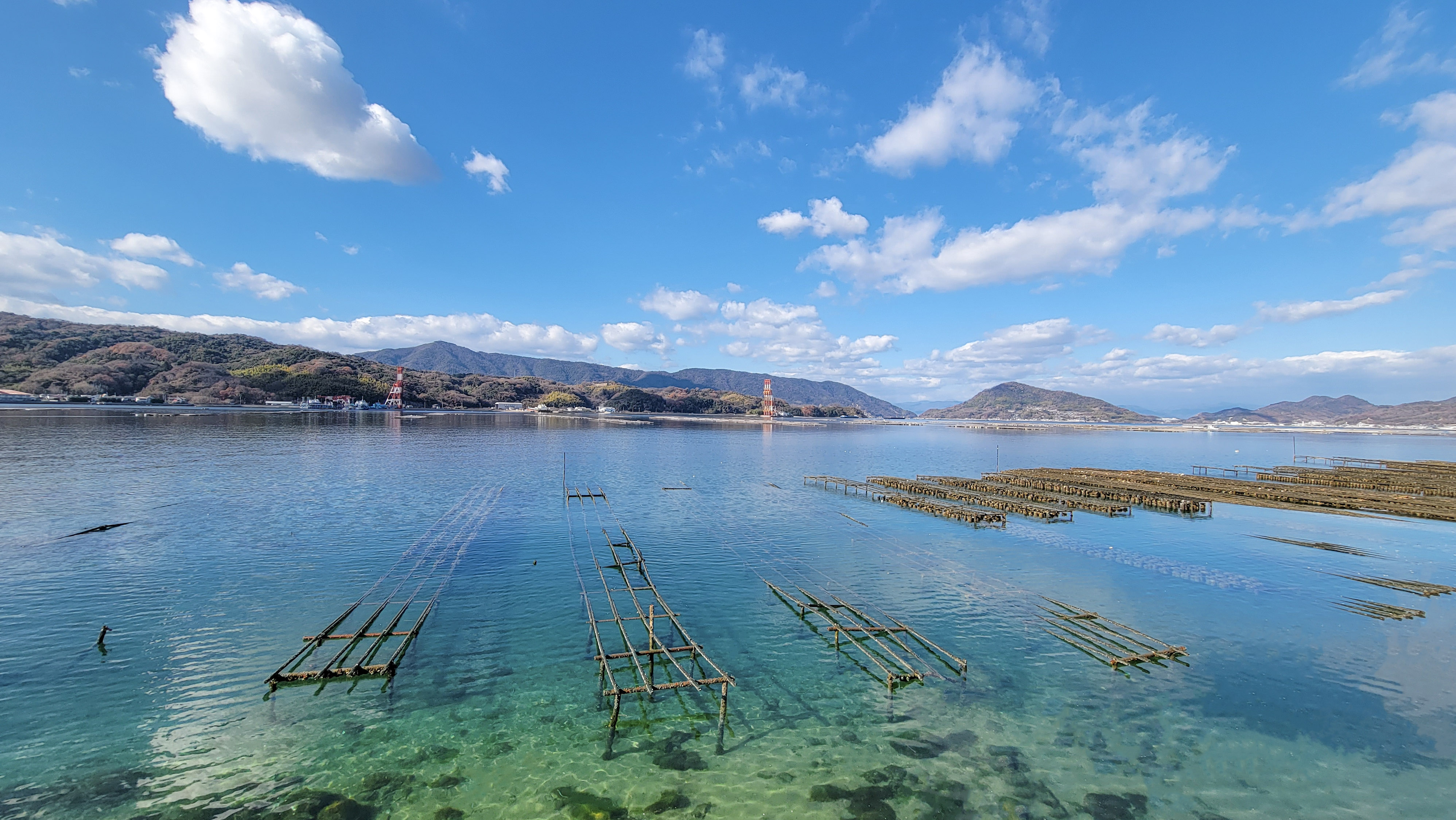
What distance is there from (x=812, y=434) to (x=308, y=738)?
149 metres

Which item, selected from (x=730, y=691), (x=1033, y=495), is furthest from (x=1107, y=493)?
(x=730, y=691)

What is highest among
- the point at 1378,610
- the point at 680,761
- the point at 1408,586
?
the point at 1408,586

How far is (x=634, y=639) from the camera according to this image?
17844mm

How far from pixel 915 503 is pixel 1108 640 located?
86.2 ft

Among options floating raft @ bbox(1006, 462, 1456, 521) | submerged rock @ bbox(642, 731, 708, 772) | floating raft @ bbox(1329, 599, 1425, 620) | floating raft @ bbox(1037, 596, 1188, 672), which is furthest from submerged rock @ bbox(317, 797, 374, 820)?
floating raft @ bbox(1006, 462, 1456, 521)

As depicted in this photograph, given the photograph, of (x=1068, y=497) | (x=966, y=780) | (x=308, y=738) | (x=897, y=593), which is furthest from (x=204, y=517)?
(x=1068, y=497)

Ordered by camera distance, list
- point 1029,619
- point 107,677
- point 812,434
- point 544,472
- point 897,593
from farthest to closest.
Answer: point 812,434, point 544,472, point 897,593, point 1029,619, point 107,677

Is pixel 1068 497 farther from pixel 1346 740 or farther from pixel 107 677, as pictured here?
pixel 107 677

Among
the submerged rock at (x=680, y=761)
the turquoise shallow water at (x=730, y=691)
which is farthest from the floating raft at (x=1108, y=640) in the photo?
the submerged rock at (x=680, y=761)

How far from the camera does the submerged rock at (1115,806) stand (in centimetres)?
1075

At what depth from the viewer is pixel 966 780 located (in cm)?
1162

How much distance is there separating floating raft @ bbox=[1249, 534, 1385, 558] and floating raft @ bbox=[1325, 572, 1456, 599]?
6.22 meters

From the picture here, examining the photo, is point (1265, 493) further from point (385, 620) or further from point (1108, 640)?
point (385, 620)

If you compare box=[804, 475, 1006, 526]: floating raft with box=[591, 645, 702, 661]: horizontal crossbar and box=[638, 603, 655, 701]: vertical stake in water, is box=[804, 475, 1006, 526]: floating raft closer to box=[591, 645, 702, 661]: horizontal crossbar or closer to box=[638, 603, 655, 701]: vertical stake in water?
box=[591, 645, 702, 661]: horizontal crossbar
